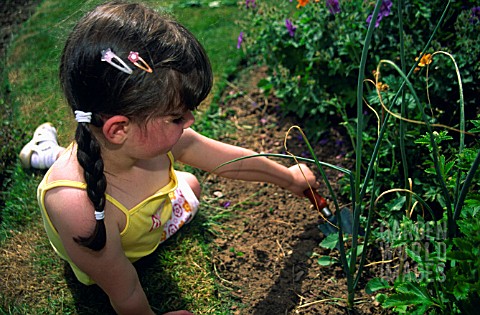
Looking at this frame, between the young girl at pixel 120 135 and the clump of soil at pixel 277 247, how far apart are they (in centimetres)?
33

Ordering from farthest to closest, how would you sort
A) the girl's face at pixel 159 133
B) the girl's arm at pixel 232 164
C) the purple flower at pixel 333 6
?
1. the purple flower at pixel 333 6
2. the girl's arm at pixel 232 164
3. the girl's face at pixel 159 133

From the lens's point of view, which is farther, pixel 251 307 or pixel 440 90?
pixel 440 90

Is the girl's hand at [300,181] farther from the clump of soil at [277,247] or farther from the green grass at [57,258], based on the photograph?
the green grass at [57,258]

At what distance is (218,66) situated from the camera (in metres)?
3.47

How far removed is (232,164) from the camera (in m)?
2.32

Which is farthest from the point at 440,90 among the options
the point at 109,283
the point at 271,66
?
the point at 109,283

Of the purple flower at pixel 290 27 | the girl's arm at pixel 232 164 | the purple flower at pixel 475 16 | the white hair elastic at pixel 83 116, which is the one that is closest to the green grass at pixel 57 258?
the white hair elastic at pixel 83 116

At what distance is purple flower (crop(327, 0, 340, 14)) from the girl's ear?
1.30 meters

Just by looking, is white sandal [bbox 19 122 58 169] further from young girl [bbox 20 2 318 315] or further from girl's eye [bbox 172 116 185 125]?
girl's eye [bbox 172 116 185 125]

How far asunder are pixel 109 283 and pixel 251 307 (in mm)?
545

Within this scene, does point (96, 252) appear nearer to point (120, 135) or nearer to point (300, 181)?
point (120, 135)

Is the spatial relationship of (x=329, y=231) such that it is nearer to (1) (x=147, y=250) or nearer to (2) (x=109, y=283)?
(1) (x=147, y=250)

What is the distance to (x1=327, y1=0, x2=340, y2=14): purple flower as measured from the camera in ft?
8.36

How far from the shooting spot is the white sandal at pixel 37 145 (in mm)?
2703
